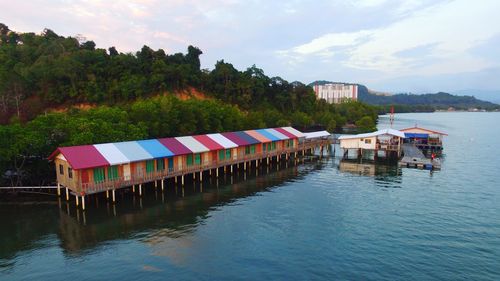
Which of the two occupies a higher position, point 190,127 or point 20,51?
point 20,51

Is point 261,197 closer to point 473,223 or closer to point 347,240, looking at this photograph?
point 347,240

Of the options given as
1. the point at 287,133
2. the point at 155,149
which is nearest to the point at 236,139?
the point at 287,133

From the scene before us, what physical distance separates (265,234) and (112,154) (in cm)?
1834

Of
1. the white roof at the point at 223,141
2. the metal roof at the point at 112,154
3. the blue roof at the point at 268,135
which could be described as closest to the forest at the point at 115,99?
the metal roof at the point at 112,154

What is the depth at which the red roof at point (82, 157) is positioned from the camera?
3155 cm

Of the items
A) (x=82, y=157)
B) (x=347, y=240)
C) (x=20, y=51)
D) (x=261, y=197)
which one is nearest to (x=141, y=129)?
(x=82, y=157)

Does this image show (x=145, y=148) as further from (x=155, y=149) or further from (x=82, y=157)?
(x=82, y=157)

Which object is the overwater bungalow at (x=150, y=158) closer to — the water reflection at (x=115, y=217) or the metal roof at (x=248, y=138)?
→ the metal roof at (x=248, y=138)

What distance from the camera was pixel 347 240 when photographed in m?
26.4

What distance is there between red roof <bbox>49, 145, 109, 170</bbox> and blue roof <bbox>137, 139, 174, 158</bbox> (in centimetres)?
577

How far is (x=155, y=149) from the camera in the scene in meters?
39.4

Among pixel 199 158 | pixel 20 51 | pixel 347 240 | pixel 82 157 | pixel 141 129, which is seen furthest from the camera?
pixel 20 51

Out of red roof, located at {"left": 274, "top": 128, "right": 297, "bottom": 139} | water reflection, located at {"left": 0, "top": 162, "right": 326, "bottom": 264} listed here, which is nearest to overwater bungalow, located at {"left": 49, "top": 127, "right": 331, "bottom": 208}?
water reflection, located at {"left": 0, "top": 162, "right": 326, "bottom": 264}

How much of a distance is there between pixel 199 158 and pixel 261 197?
1058cm
